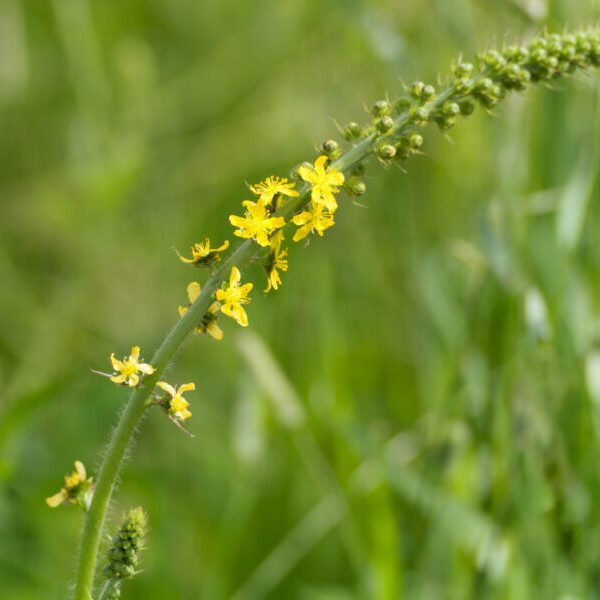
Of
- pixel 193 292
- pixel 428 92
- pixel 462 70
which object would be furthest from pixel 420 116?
pixel 193 292

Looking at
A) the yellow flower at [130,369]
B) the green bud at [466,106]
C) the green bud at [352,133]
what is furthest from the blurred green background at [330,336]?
the green bud at [352,133]

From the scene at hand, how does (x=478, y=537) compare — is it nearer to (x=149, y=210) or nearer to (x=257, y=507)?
(x=257, y=507)

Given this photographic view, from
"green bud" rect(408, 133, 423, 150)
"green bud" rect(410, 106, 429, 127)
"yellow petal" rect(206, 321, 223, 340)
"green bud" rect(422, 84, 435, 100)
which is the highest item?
"green bud" rect(422, 84, 435, 100)

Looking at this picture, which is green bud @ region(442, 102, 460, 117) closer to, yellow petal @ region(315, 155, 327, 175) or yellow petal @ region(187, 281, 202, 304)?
yellow petal @ region(315, 155, 327, 175)

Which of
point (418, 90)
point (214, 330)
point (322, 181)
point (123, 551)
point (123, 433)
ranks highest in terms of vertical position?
point (418, 90)

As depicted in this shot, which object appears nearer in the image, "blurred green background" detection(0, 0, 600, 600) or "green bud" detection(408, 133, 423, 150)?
"green bud" detection(408, 133, 423, 150)

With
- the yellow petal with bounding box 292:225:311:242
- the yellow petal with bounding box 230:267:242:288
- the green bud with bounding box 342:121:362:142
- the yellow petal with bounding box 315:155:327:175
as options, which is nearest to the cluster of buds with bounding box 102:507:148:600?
the yellow petal with bounding box 230:267:242:288

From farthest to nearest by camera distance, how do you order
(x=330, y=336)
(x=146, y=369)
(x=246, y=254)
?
(x=330, y=336) → (x=246, y=254) → (x=146, y=369)

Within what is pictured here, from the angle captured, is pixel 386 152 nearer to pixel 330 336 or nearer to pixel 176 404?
pixel 176 404
